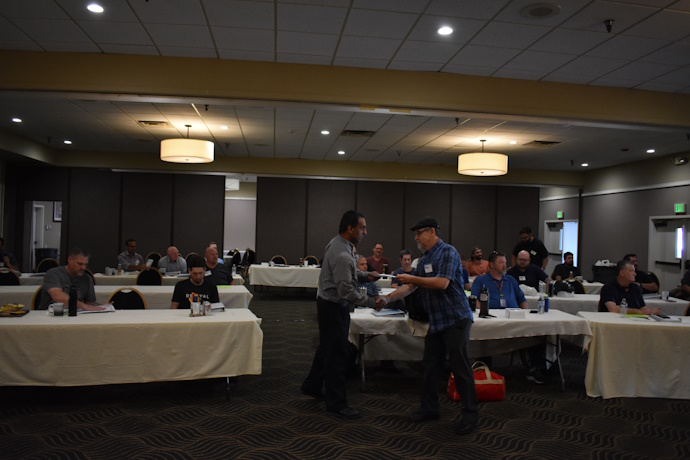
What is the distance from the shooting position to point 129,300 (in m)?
5.04

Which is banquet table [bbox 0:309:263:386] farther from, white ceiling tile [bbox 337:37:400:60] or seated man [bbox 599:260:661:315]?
seated man [bbox 599:260:661:315]

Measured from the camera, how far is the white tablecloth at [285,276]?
1098 centimetres

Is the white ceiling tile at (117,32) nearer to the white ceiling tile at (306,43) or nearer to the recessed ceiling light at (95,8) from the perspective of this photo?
the recessed ceiling light at (95,8)

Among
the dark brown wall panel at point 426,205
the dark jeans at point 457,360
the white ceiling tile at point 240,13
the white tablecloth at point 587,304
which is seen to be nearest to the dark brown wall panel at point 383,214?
the dark brown wall panel at point 426,205

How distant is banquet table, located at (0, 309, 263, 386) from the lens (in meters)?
3.98

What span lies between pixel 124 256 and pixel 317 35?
6124 millimetres

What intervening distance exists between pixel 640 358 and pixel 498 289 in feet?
4.68

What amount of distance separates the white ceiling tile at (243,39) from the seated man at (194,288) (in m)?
2.29

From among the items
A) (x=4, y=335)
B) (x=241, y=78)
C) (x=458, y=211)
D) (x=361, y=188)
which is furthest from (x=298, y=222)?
(x=4, y=335)

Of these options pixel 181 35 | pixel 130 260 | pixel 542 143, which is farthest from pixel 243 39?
pixel 542 143

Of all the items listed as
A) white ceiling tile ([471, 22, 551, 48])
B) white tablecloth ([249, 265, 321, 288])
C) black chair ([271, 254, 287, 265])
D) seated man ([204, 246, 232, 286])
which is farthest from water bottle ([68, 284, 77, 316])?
black chair ([271, 254, 287, 265])

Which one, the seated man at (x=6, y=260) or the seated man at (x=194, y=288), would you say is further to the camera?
the seated man at (x=6, y=260)

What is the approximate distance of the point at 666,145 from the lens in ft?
32.6

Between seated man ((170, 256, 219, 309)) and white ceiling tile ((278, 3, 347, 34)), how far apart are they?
2.46 m
